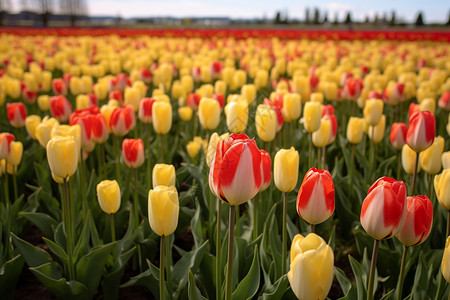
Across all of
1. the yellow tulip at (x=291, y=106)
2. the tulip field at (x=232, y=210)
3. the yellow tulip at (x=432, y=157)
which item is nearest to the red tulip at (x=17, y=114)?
the tulip field at (x=232, y=210)

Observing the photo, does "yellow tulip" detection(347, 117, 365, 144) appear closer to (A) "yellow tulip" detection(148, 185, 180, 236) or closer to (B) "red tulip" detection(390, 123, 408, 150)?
(B) "red tulip" detection(390, 123, 408, 150)

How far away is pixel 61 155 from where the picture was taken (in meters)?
1.72

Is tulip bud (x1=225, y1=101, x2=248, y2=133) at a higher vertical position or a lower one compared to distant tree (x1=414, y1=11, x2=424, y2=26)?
lower

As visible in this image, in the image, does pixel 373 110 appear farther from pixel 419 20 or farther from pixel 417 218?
pixel 419 20

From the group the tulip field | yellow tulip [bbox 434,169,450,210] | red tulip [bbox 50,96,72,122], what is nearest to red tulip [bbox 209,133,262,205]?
the tulip field

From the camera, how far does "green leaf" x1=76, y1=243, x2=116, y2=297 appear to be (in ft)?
6.33

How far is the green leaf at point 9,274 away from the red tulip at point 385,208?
154 cm

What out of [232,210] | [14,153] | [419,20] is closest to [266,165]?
[232,210]

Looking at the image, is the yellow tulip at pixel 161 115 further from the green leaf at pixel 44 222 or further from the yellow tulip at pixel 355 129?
the yellow tulip at pixel 355 129

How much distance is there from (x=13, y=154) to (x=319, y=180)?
1.92 metres

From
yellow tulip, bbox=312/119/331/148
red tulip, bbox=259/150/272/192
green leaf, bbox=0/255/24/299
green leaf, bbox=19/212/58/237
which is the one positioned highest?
red tulip, bbox=259/150/272/192

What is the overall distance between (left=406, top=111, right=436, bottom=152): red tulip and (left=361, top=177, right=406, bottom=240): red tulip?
86 centimetres

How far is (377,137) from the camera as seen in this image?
298 centimetres

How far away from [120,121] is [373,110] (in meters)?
1.55
